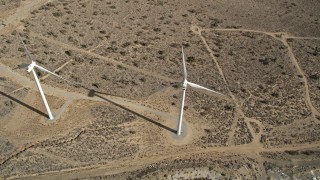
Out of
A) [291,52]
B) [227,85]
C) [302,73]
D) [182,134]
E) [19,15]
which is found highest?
[291,52]

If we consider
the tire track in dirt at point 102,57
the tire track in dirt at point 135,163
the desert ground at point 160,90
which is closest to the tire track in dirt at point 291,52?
the desert ground at point 160,90

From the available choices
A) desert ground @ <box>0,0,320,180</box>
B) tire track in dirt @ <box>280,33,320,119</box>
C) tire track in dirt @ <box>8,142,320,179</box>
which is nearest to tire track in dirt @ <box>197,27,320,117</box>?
tire track in dirt @ <box>280,33,320,119</box>

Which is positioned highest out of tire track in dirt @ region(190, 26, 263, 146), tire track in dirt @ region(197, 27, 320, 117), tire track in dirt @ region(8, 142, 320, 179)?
tire track in dirt @ region(197, 27, 320, 117)

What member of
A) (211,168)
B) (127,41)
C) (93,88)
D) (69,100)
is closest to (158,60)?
(127,41)

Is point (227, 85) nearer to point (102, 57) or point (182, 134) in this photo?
point (182, 134)

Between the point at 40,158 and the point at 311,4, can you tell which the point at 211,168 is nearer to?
the point at 40,158

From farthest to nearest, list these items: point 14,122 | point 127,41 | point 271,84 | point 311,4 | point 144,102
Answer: point 311,4, point 127,41, point 271,84, point 144,102, point 14,122

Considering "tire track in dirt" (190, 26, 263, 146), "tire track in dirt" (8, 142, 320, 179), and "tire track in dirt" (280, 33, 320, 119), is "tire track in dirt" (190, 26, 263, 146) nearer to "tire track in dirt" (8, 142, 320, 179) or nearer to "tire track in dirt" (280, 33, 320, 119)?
"tire track in dirt" (8, 142, 320, 179)

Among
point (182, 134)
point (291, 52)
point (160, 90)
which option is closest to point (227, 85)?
point (160, 90)
